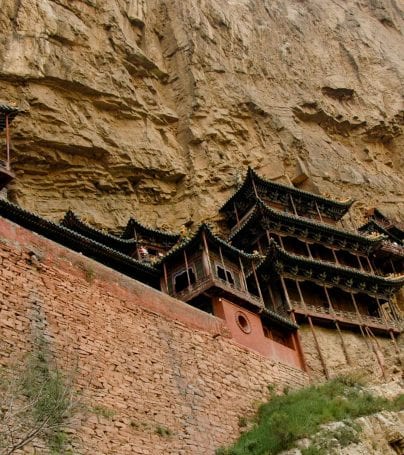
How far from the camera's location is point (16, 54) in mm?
26016

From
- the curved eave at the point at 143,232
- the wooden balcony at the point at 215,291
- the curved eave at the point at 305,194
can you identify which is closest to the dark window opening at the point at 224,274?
the wooden balcony at the point at 215,291

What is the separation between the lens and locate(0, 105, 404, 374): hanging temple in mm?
19891

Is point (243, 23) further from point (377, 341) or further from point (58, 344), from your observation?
point (58, 344)

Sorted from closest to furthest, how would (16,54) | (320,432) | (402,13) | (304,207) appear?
(320,432), (16,54), (304,207), (402,13)

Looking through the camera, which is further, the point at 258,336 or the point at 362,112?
the point at 362,112

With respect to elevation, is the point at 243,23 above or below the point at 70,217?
above

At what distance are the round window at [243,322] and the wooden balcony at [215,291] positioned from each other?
1.95ft

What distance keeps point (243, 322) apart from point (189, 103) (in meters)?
15.9

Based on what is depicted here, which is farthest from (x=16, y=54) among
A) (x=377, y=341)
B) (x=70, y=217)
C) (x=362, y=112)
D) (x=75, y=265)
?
(x=362, y=112)

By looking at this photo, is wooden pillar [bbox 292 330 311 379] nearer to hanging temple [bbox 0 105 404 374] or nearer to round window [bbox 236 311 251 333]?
hanging temple [bbox 0 105 404 374]

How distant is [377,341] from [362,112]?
58.5ft

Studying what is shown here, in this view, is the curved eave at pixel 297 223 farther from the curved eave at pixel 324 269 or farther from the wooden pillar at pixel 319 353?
the wooden pillar at pixel 319 353

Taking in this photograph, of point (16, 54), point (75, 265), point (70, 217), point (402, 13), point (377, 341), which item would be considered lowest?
point (75, 265)

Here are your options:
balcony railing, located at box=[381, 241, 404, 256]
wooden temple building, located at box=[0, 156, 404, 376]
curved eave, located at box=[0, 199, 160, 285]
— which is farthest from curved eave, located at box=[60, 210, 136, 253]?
balcony railing, located at box=[381, 241, 404, 256]
